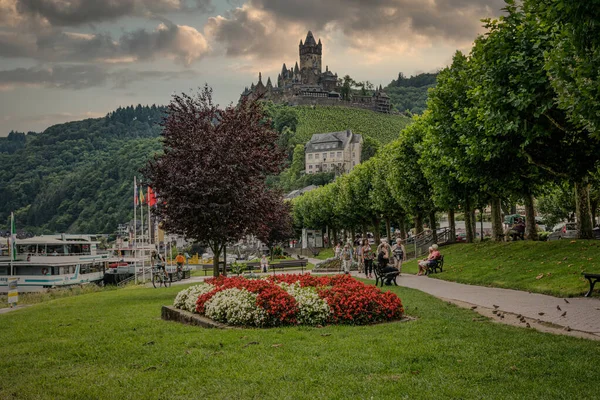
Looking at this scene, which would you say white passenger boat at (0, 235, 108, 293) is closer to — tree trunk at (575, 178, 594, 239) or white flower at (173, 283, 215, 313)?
white flower at (173, 283, 215, 313)

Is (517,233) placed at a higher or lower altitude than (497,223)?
lower

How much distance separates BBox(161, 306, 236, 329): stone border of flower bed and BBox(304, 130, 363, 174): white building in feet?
485

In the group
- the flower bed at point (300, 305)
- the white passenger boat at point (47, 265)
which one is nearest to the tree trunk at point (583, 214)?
the flower bed at point (300, 305)

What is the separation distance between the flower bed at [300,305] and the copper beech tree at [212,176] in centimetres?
850

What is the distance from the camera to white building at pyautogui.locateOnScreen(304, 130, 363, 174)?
165 meters

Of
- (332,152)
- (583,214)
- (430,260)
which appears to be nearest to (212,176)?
(430,260)

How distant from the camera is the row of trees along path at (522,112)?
10.3m

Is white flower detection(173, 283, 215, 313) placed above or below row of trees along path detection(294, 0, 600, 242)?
below

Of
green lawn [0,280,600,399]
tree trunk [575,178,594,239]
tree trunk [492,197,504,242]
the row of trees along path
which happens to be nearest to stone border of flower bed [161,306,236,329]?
green lawn [0,280,600,399]

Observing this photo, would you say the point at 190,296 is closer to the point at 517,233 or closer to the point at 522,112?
the point at 522,112

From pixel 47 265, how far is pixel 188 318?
140ft

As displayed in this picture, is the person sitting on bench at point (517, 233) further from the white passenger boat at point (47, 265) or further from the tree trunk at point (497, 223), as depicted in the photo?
the white passenger boat at point (47, 265)

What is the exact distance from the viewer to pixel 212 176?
20.6 metres

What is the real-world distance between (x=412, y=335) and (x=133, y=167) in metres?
179
